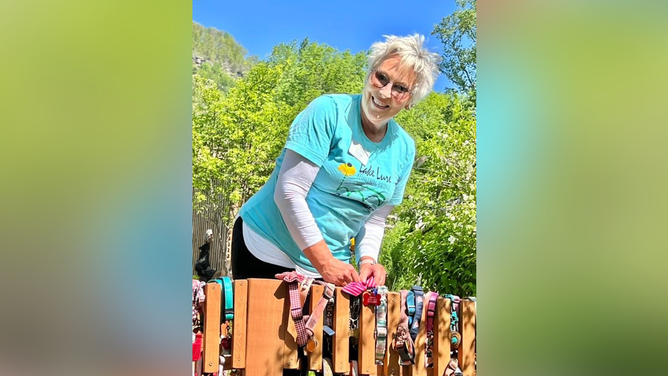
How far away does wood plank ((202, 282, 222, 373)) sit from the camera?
2268mm

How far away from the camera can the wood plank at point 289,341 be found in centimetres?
235

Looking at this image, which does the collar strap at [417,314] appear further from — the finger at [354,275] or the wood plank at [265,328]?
the wood plank at [265,328]

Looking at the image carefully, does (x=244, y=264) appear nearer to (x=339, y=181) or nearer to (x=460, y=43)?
(x=339, y=181)

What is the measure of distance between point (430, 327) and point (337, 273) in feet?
1.36

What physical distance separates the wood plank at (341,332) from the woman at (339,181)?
0.48 feet

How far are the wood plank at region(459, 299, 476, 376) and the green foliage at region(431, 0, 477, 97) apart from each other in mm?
974
